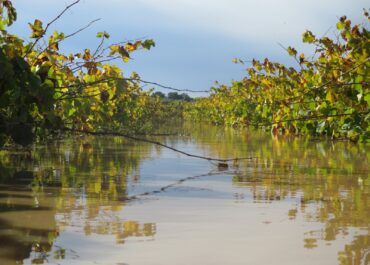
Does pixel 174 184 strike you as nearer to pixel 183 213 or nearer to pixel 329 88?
pixel 183 213

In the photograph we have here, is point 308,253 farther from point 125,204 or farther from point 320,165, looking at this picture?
point 320,165

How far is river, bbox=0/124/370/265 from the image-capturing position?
2652 mm

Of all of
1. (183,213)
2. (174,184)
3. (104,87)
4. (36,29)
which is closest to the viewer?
(183,213)

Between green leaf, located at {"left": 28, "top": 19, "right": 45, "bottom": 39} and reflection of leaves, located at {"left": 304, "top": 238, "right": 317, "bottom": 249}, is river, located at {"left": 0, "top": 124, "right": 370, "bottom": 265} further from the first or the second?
green leaf, located at {"left": 28, "top": 19, "right": 45, "bottom": 39}

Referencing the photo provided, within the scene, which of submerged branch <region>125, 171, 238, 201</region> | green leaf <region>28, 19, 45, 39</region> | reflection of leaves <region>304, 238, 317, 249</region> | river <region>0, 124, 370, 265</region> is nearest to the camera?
river <region>0, 124, 370, 265</region>

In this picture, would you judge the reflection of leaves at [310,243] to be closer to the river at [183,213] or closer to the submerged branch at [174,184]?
the river at [183,213]

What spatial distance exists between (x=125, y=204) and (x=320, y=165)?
3136 mm

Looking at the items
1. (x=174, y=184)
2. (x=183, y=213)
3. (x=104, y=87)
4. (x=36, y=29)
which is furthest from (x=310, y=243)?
(x=104, y=87)

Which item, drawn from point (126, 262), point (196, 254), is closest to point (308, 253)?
point (196, 254)

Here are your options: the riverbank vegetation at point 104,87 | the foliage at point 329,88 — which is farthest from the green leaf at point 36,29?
the foliage at point 329,88

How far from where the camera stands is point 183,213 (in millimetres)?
3619

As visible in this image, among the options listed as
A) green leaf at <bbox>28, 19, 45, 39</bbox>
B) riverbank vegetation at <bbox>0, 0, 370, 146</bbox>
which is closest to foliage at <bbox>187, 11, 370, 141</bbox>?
riverbank vegetation at <bbox>0, 0, 370, 146</bbox>

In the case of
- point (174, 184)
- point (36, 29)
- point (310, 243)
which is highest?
point (36, 29)

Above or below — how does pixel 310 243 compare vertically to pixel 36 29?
below
